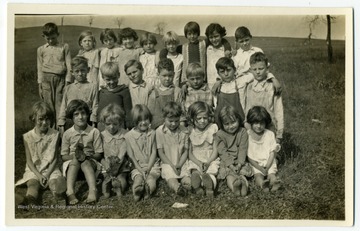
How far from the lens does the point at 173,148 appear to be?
9.29 feet

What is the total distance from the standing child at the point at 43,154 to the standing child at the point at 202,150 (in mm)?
652

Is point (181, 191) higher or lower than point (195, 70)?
lower

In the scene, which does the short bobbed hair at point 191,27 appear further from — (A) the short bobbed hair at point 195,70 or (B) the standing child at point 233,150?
(B) the standing child at point 233,150

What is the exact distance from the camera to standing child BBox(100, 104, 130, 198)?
2803 millimetres

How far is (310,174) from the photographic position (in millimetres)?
2865

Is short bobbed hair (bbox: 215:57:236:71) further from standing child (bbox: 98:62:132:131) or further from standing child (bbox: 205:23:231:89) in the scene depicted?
standing child (bbox: 98:62:132:131)

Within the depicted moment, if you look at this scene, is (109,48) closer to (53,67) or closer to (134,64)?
(134,64)

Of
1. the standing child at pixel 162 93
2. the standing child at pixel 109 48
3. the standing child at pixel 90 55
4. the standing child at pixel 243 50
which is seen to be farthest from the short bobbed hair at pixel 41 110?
the standing child at pixel 243 50

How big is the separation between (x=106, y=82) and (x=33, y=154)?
51 cm

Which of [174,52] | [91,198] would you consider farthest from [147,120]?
[91,198]

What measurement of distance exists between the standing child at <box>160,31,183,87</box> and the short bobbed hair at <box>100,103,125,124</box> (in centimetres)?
31

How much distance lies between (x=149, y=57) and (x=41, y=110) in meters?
0.59

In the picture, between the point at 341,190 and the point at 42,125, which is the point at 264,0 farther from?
the point at 42,125

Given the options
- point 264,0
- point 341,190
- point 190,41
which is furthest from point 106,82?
point 341,190
